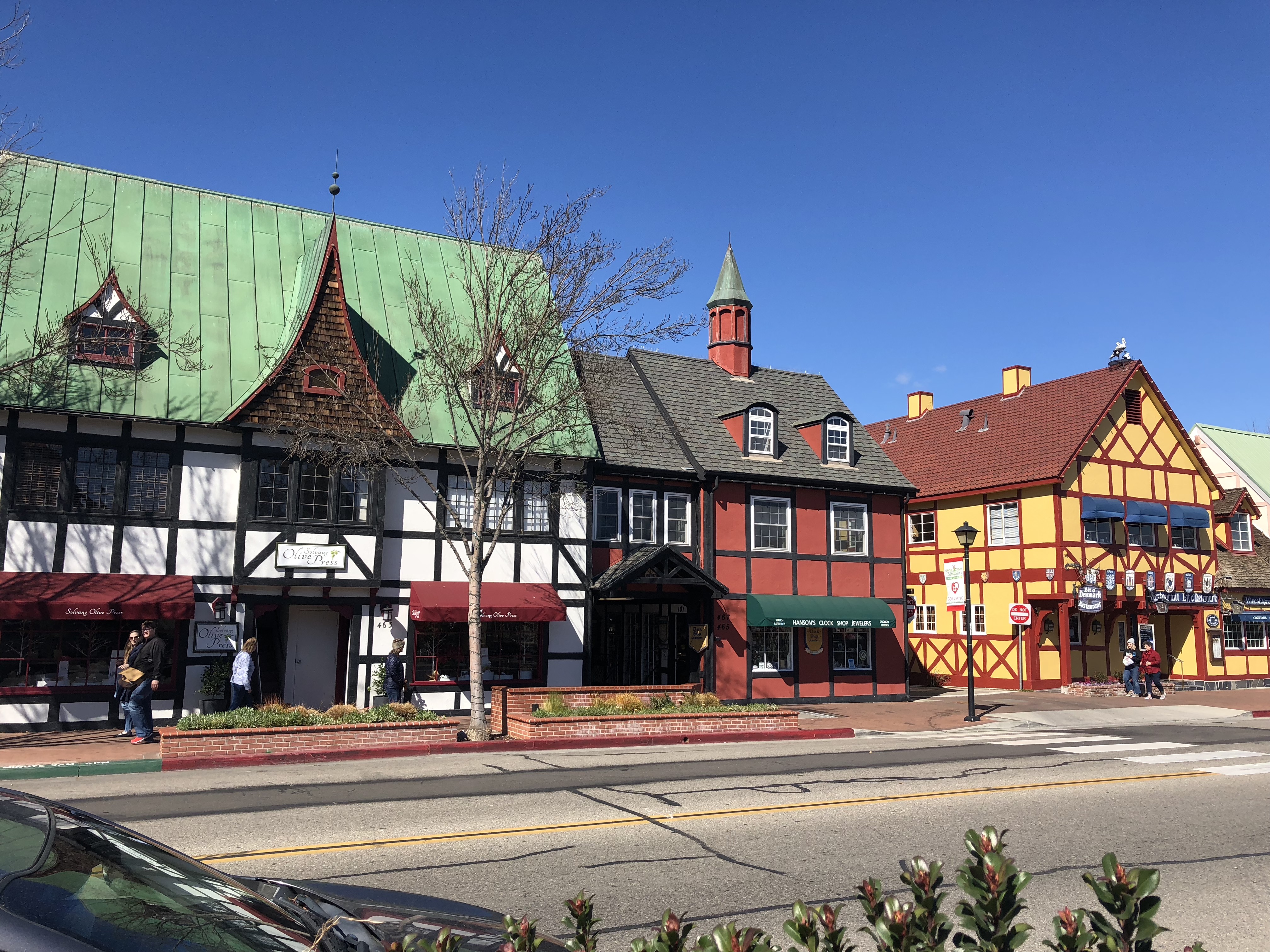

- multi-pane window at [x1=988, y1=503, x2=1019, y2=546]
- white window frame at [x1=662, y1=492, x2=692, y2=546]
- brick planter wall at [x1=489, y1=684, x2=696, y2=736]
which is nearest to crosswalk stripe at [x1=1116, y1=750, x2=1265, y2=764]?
brick planter wall at [x1=489, y1=684, x2=696, y2=736]

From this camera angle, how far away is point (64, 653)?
18078mm

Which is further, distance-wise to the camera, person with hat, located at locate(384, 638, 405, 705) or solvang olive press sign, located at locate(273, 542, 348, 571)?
solvang olive press sign, located at locate(273, 542, 348, 571)

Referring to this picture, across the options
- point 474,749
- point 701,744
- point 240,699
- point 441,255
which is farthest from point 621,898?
point 441,255

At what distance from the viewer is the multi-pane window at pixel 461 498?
21984 mm

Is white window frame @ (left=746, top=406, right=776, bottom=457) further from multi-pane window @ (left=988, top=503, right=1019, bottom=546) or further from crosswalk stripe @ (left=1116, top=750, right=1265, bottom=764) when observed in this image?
crosswalk stripe @ (left=1116, top=750, right=1265, bottom=764)

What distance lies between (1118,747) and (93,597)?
18904mm

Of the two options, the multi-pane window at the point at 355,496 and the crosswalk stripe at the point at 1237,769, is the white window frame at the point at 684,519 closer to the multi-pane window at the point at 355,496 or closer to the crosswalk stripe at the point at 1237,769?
the multi-pane window at the point at 355,496

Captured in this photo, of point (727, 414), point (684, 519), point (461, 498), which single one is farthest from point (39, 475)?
point (727, 414)

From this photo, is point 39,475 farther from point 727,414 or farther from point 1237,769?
point 1237,769

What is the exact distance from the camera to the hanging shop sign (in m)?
30.7

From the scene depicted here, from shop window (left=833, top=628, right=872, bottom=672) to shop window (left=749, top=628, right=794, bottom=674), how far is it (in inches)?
62.5

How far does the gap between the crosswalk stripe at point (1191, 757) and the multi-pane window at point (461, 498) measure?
45.3 feet

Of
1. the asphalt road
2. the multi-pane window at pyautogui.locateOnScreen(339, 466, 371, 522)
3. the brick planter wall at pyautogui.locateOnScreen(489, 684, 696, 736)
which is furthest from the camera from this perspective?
the multi-pane window at pyautogui.locateOnScreen(339, 466, 371, 522)

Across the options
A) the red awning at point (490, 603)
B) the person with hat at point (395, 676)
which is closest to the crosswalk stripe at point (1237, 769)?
the red awning at point (490, 603)
